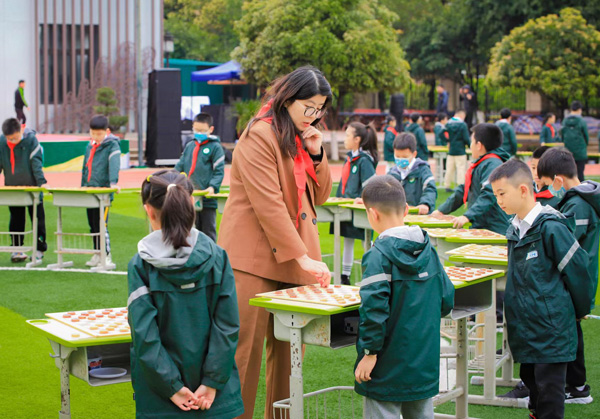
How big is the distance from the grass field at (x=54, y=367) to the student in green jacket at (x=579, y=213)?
139mm

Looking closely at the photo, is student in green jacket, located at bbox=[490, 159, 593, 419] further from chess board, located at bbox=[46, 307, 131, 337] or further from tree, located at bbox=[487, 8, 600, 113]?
tree, located at bbox=[487, 8, 600, 113]

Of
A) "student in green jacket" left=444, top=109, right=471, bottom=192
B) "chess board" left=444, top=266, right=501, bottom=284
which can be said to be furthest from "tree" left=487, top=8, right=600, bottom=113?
"chess board" left=444, top=266, right=501, bottom=284

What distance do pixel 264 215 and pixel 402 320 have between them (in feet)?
2.73

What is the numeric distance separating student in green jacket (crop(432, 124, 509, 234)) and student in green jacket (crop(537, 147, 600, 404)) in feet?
4.03

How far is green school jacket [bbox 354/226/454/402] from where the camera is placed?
3.75 metres

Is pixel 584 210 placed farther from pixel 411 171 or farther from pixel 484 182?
pixel 411 171

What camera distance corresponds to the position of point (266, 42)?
24.5m

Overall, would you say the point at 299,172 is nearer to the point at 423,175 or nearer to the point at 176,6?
Result: the point at 423,175

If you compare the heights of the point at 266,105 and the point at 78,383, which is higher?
the point at 266,105

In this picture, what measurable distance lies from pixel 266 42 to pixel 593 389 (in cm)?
2005

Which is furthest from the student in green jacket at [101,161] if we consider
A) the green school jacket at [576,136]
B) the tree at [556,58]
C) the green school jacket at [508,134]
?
the tree at [556,58]

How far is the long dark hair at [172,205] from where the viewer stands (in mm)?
→ 3358

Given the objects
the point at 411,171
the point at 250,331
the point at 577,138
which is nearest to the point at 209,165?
the point at 411,171

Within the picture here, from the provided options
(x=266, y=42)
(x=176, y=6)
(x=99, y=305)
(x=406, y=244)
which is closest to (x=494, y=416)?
(x=406, y=244)
